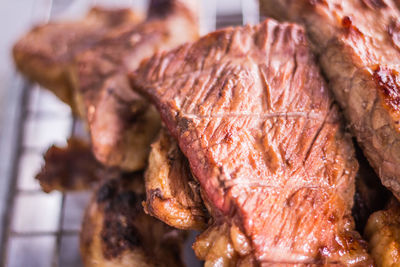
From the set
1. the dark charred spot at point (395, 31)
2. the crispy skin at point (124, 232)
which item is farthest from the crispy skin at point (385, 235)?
the crispy skin at point (124, 232)

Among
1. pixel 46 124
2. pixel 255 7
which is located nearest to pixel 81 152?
pixel 46 124

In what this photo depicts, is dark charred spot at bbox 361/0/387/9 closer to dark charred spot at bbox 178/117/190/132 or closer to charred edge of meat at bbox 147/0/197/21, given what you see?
dark charred spot at bbox 178/117/190/132

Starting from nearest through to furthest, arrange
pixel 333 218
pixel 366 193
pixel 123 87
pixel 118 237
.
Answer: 1. pixel 333 218
2. pixel 366 193
3. pixel 118 237
4. pixel 123 87

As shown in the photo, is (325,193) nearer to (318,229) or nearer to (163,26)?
(318,229)

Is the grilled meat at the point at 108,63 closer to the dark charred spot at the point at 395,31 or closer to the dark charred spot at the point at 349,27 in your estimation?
Answer: the dark charred spot at the point at 349,27

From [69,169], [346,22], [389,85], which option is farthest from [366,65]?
[69,169]

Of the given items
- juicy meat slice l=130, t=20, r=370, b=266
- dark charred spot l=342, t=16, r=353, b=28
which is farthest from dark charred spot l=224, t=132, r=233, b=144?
dark charred spot l=342, t=16, r=353, b=28

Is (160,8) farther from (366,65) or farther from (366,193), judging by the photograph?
(366,193)
